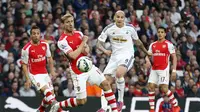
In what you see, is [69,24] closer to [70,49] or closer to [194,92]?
[70,49]

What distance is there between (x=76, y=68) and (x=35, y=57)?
73.2 inches

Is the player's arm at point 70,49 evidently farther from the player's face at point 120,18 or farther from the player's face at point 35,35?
the player's face at point 120,18

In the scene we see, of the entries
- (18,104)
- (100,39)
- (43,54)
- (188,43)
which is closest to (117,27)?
(100,39)

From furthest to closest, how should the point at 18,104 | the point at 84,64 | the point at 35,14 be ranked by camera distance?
Result: 1. the point at 35,14
2. the point at 18,104
3. the point at 84,64

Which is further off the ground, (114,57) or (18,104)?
(114,57)

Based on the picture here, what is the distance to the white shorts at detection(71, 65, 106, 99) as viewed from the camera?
805 inches

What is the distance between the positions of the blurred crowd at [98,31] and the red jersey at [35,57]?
15.3 ft

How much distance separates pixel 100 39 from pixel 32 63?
1.90 m

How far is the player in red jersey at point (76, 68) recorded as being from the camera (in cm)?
2042

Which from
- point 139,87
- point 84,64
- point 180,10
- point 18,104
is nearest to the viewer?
point 84,64

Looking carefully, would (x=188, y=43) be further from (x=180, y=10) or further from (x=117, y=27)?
(x=117, y=27)

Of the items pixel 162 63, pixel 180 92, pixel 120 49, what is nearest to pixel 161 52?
pixel 162 63

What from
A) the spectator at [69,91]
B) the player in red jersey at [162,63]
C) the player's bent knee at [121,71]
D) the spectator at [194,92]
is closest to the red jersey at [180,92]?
the spectator at [194,92]

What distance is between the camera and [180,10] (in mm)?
33531
